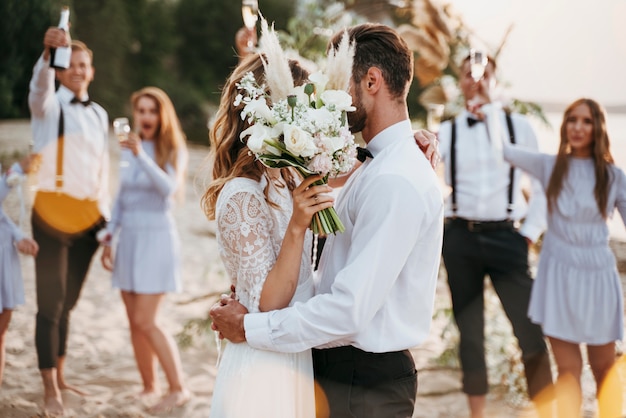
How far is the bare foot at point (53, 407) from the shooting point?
12.9 ft

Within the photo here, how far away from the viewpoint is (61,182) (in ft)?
13.3

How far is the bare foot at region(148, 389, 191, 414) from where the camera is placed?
4121 millimetres

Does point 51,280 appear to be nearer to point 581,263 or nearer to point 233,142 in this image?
point 233,142

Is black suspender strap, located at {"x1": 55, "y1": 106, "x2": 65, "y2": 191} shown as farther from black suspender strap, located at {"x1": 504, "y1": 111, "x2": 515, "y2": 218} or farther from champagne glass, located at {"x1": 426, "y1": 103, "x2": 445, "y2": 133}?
black suspender strap, located at {"x1": 504, "y1": 111, "x2": 515, "y2": 218}

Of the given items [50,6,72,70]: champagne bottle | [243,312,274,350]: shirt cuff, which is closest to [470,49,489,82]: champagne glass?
[243,312,274,350]: shirt cuff

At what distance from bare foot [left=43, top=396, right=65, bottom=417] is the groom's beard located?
2841 mm

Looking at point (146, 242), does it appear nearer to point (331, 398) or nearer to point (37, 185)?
point (37, 185)

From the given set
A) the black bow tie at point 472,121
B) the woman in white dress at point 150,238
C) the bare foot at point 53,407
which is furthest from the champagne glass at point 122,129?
the black bow tie at point 472,121

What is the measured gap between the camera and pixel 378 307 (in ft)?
6.17

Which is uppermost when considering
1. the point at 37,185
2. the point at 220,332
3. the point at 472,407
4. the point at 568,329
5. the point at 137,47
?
the point at 137,47

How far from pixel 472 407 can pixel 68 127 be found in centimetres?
290

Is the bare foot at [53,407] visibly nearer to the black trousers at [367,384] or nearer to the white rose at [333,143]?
the black trousers at [367,384]

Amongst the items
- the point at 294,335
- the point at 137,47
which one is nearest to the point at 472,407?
the point at 294,335

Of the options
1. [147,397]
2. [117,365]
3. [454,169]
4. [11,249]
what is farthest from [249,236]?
[117,365]
